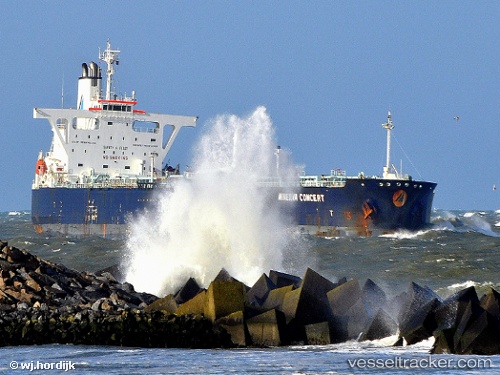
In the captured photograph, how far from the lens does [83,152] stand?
191 feet

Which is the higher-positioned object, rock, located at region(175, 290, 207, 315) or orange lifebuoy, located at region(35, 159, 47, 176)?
orange lifebuoy, located at region(35, 159, 47, 176)

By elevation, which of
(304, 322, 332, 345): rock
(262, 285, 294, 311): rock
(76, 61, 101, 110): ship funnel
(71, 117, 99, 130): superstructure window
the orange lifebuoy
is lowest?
(304, 322, 332, 345): rock

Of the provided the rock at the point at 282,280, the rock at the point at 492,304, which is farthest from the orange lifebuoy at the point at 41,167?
the rock at the point at 492,304

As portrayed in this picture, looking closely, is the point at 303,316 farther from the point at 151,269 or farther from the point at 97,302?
the point at 151,269

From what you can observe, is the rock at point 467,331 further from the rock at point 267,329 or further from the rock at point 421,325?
the rock at point 267,329

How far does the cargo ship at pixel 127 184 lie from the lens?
44.6m

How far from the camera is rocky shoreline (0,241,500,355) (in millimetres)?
13695

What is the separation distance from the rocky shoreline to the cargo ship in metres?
28.9

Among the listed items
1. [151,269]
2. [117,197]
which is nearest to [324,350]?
[151,269]

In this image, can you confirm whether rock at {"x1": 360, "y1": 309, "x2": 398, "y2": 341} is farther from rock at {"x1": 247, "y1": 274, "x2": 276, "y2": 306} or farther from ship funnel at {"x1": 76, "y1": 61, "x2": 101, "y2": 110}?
ship funnel at {"x1": 76, "y1": 61, "x2": 101, "y2": 110}

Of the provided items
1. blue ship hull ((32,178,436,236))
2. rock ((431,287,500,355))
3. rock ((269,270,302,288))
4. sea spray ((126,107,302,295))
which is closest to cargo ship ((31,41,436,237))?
blue ship hull ((32,178,436,236))

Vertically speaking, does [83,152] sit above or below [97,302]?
above

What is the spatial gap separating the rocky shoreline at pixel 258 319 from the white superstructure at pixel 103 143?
41.7m

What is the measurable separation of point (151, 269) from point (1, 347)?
369 inches
